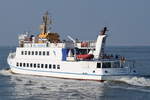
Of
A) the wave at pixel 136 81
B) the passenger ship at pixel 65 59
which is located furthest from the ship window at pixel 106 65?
the wave at pixel 136 81

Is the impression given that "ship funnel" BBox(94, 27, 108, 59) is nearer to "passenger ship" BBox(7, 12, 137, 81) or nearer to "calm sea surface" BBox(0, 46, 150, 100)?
"passenger ship" BBox(7, 12, 137, 81)

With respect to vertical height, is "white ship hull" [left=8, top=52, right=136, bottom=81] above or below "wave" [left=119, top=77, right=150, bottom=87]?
above

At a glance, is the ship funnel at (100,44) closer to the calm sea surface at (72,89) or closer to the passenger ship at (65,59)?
the passenger ship at (65,59)

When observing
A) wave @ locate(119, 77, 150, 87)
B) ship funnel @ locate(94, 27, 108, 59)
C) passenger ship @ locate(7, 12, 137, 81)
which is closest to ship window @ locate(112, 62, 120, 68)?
passenger ship @ locate(7, 12, 137, 81)

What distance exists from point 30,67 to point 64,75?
6958 mm

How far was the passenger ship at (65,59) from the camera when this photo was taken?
53625 millimetres

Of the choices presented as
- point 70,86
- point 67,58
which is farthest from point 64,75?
point 70,86

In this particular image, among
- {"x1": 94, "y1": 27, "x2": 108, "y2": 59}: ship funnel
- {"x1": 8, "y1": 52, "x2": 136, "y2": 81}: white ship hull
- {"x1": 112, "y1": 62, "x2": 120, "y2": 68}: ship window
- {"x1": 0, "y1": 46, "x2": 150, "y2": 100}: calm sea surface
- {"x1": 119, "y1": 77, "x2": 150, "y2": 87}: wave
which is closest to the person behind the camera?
{"x1": 0, "y1": 46, "x2": 150, "y2": 100}: calm sea surface

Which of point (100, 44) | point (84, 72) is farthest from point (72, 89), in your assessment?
point (100, 44)

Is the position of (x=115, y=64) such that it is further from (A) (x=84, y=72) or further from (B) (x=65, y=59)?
(B) (x=65, y=59)

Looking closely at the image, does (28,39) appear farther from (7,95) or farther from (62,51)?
(7,95)

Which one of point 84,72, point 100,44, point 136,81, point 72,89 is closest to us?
point 72,89

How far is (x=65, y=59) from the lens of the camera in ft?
188

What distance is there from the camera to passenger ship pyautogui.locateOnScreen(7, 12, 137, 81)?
53625 millimetres
